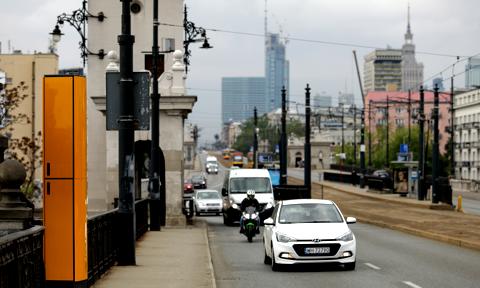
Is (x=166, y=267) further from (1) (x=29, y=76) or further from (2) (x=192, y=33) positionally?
(1) (x=29, y=76)

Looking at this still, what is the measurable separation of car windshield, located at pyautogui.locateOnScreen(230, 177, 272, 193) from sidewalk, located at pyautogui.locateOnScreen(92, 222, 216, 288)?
46.0 feet

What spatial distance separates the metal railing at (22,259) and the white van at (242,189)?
31.6m

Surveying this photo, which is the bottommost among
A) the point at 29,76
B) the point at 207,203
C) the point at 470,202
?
the point at 470,202

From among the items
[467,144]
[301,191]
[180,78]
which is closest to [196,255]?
[180,78]

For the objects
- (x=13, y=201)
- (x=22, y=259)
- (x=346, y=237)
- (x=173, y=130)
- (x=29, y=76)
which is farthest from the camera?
(x=29, y=76)

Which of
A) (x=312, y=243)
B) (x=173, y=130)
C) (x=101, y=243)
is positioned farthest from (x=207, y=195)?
(x=101, y=243)

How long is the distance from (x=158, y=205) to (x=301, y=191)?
24728mm

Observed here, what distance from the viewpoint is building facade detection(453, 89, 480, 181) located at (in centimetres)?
14488

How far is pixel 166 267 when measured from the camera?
21672mm

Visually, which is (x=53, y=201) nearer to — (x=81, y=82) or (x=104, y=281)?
(x=81, y=82)

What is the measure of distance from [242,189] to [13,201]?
33.1 m

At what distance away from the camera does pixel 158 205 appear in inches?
1480

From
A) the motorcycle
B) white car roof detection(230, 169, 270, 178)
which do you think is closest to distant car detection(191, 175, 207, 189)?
white car roof detection(230, 169, 270, 178)

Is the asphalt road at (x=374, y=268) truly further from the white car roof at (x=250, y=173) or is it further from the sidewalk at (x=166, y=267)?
the white car roof at (x=250, y=173)
